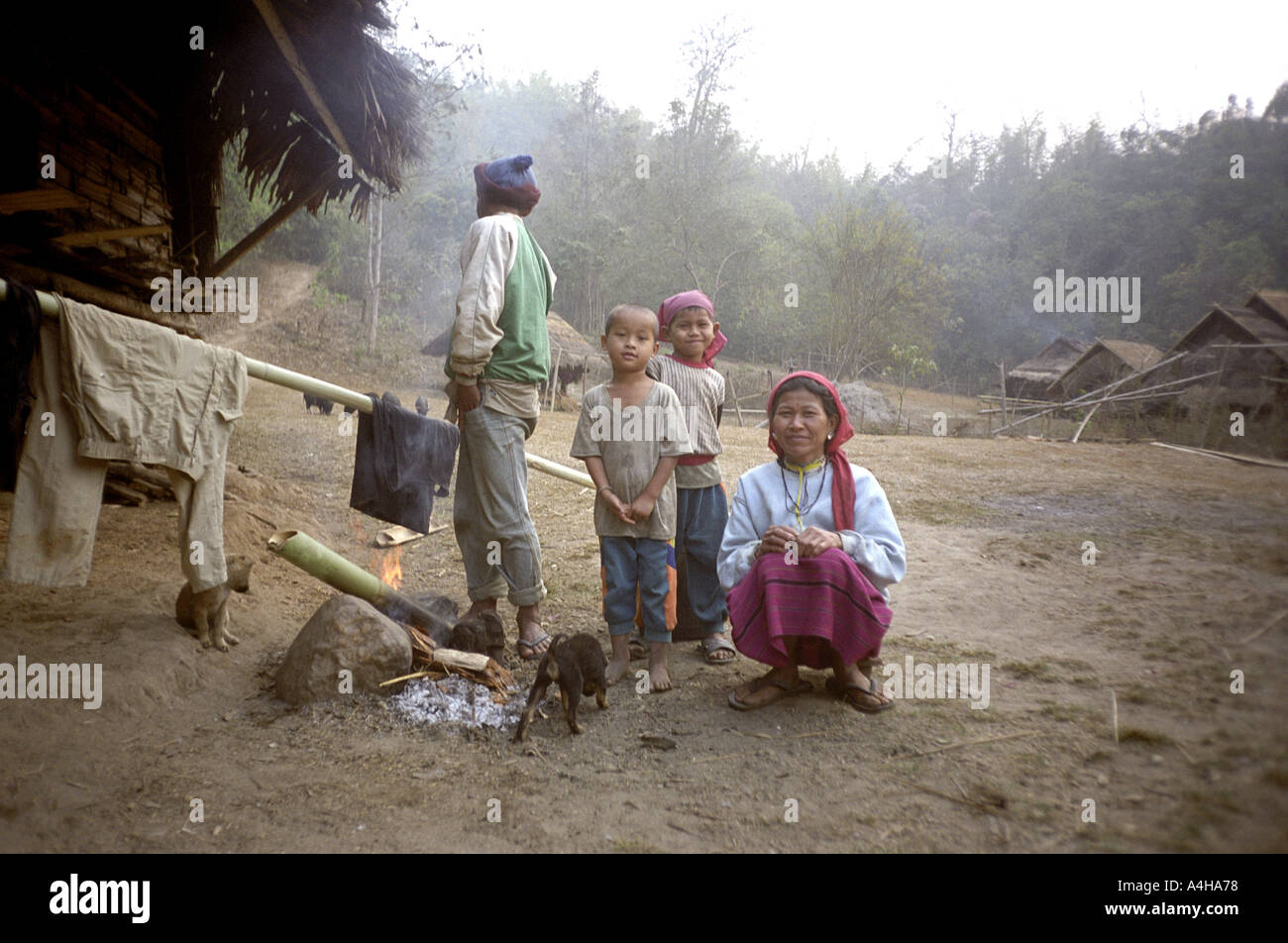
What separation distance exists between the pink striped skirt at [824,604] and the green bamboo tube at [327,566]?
1.82 m

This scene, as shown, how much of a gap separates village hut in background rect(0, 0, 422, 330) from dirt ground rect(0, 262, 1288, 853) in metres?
1.74

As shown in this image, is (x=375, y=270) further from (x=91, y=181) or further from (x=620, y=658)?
(x=620, y=658)

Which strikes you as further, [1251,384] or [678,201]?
[678,201]

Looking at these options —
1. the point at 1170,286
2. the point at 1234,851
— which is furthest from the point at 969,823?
the point at 1170,286

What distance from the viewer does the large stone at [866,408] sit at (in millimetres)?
18688

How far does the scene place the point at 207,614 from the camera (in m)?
3.03

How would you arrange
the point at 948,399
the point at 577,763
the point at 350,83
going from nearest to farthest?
the point at 577,763
the point at 350,83
the point at 948,399

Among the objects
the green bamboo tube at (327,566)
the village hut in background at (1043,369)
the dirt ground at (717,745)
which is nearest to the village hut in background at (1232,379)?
the dirt ground at (717,745)

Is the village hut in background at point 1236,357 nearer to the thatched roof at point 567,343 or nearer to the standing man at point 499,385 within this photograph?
the standing man at point 499,385

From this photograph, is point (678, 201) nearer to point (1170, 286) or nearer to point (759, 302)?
point (759, 302)

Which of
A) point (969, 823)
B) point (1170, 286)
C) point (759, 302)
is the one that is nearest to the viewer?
point (969, 823)

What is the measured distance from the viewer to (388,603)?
344cm

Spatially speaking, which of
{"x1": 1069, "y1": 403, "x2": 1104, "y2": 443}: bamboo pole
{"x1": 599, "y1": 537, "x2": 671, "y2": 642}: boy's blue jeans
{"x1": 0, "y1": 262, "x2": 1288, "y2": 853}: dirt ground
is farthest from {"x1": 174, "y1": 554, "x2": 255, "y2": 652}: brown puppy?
{"x1": 1069, "y1": 403, "x2": 1104, "y2": 443}: bamboo pole

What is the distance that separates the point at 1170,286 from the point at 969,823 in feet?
41.7
